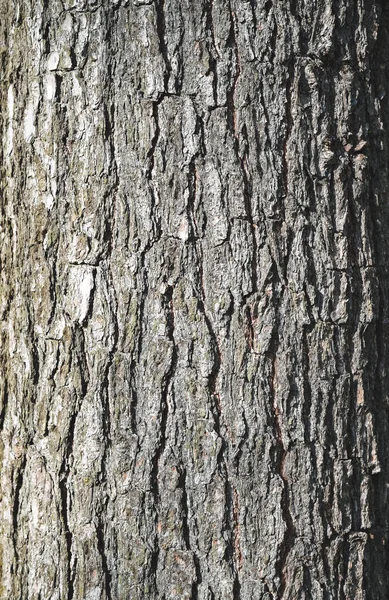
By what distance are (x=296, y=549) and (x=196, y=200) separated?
3.07ft

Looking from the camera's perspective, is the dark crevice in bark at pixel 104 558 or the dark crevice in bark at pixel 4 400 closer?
the dark crevice in bark at pixel 104 558

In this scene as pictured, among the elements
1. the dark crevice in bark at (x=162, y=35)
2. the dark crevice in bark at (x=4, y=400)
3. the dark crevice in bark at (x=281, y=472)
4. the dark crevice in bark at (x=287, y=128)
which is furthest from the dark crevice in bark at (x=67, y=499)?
the dark crevice in bark at (x=162, y=35)

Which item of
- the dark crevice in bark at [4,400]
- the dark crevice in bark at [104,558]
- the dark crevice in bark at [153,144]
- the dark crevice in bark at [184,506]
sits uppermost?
the dark crevice in bark at [153,144]

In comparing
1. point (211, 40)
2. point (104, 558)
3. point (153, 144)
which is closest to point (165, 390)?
point (104, 558)

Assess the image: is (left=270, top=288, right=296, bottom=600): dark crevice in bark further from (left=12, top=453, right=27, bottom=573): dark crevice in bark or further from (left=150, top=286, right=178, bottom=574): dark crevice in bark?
Result: (left=12, top=453, right=27, bottom=573): dark crevice in bark

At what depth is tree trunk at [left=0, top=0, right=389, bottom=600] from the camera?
5.81ft

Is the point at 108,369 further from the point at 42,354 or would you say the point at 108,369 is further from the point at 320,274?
the point at 320,274

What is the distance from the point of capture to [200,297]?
1.78 m

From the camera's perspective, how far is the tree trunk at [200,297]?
5.81 ft

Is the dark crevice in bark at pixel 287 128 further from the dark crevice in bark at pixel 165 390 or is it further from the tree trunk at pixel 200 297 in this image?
the dark crevice in bark at pixel 165 390

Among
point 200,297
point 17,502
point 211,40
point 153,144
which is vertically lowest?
point 17,502

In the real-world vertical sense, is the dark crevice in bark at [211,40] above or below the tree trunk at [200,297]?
above

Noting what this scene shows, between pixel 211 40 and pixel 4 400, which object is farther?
pixel 4 400

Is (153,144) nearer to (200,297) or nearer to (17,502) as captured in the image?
(200,297)
